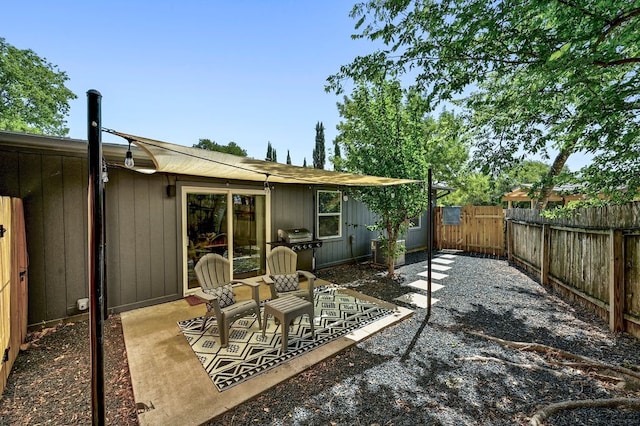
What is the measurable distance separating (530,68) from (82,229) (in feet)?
20.0

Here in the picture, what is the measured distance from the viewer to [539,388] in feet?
7.61

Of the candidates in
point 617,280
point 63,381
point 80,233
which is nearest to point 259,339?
point 63,381

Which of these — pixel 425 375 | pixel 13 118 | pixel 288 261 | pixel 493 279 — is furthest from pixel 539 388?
pixel 13 118

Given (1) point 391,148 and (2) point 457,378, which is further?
(1) point 391,148

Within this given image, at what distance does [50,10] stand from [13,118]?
15.5 m

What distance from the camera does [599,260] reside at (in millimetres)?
3684

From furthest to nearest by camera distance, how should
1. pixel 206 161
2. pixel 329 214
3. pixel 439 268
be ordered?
pixel 329 214
pixel 439 268
pixel 206 161

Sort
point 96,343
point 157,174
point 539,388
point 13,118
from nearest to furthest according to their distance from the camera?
A: 1. point 96,343
2. point 539,388
3. point 157,174
4. point 13,118

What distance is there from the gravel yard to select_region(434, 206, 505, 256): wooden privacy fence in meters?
5.42

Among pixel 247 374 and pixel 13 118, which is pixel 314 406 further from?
pixel 13 118

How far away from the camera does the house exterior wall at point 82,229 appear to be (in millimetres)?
3357

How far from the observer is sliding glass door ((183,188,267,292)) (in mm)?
4801

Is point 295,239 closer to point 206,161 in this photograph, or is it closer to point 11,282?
point 206,161

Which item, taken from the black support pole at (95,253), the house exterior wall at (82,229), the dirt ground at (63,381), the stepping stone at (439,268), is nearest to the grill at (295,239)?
the house exterior wall at (82,229)
